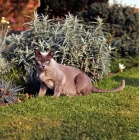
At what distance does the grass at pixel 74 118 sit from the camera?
5.02 meters

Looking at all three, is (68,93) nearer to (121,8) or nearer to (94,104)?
(94,104)

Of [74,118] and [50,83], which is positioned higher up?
[50,83]

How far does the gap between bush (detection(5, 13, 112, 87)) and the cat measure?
65 centimetres

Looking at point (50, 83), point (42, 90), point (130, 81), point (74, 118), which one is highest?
point (130, 81)

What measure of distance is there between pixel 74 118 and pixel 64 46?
2438 mm

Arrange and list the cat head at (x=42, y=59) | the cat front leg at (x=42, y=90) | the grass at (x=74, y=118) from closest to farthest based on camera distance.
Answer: the grass at (x=74, y=118)
the cat head at (x=42, y=59)
the cat front leg at (x=42, y=90)

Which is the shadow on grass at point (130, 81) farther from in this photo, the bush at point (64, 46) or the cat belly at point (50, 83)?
the cat belly at point (50, 83)

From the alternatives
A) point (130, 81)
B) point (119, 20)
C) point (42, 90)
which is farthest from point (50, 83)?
point (119, 20)

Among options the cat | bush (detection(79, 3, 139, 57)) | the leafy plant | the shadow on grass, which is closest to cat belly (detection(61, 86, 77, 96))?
the cat

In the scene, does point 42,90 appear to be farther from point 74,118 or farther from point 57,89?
point 74,118

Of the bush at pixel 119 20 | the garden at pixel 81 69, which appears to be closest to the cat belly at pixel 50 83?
the garden at pixel 81 69

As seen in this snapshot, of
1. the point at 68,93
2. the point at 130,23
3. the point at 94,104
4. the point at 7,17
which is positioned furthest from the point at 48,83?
the point at 7,17

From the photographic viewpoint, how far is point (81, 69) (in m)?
7.97

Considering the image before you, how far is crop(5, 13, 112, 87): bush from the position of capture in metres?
7.67
